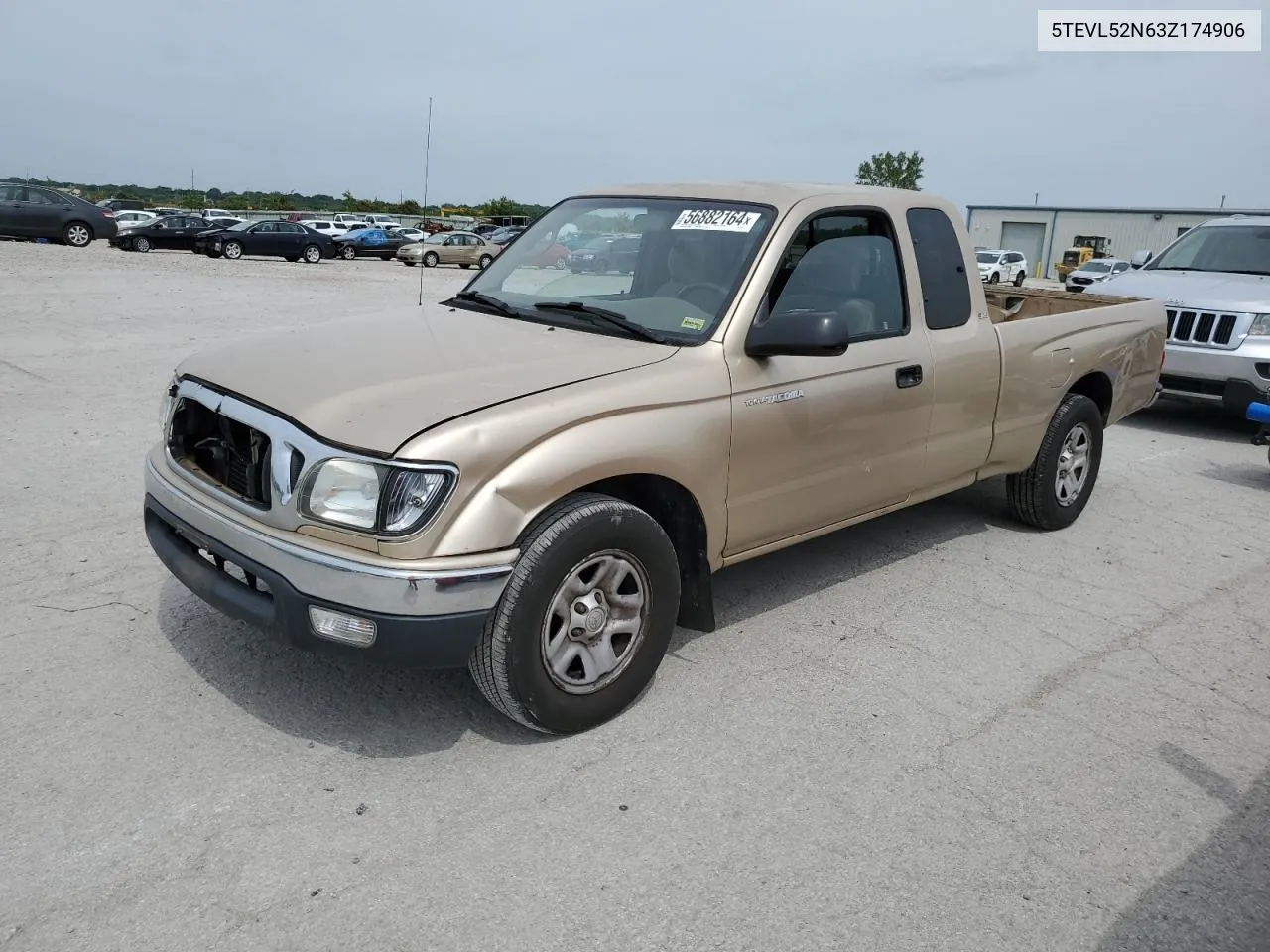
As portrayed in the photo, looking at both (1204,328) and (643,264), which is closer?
(643,264)

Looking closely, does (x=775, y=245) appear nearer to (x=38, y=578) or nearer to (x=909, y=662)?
(x=909, y=662)

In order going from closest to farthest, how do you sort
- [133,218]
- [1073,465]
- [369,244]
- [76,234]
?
[1073,465], [76,234], [369,244], [133,218]

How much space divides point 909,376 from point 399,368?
2.27 meters

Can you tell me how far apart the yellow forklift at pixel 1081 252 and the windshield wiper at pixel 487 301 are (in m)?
53.3

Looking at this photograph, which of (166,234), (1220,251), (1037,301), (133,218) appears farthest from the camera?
(133,218)

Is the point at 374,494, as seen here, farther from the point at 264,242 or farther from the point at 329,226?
the point at 329,226

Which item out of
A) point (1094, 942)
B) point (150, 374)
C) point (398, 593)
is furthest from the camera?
point (150, 374)

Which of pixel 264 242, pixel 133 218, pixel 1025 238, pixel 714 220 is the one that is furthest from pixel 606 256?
pixel 1025 238

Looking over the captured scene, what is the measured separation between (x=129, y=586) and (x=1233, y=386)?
8561mm

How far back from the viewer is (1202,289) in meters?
9.31

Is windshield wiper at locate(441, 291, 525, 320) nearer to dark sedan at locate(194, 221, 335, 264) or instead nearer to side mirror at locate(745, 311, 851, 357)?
side mirror at locate(745, 311, 851, 357)

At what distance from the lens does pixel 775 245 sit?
4062 mm

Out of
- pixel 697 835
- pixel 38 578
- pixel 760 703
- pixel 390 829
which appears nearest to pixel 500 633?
pixel 390 829

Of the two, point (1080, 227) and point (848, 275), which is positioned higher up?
point (1080, 227)
